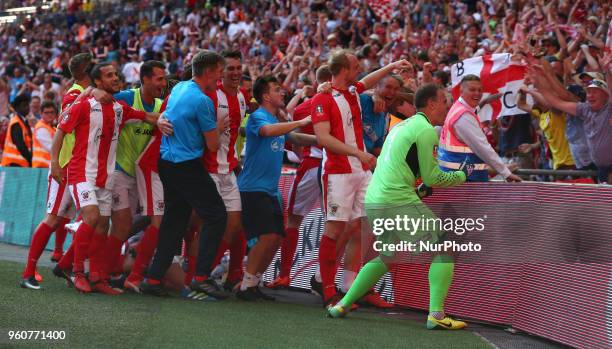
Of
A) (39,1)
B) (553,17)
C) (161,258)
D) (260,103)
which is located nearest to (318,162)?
(260,103)

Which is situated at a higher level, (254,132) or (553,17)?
(553,17)

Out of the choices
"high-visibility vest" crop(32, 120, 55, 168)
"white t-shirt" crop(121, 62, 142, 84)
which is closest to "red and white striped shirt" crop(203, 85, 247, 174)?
"high-visibility vest" crop(32, 120, 55, 168)

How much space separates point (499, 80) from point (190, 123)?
4.10 metres

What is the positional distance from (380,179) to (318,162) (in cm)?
221

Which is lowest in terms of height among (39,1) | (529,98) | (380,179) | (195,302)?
(195,302)

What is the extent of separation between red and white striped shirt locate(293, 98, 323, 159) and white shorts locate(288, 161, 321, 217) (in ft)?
0.31

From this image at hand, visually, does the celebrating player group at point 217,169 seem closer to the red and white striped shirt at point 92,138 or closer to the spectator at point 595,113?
the red and white striped shirt at point 92,138

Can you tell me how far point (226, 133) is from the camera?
9242mm

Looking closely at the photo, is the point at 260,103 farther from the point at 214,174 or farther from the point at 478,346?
the point at 478,346

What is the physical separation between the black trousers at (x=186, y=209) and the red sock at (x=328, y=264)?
91 centimetres

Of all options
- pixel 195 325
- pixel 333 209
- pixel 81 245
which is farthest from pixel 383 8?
pixel 195 325

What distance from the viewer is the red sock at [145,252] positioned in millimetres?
9469

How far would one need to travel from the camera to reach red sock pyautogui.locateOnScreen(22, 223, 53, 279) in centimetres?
934

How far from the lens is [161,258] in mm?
9000
